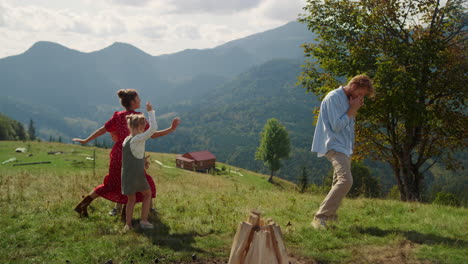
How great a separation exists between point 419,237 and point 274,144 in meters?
65.6

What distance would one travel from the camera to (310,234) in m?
6.01

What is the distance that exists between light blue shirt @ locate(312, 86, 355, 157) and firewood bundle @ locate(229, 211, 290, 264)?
10.4ft

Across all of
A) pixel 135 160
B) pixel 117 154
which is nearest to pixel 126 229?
pixel 135 160

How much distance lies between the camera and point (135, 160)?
19.9 ft

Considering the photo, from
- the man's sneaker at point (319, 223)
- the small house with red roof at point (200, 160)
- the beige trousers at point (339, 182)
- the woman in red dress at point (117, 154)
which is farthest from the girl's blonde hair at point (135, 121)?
the small house with red roof at point (200, 160)

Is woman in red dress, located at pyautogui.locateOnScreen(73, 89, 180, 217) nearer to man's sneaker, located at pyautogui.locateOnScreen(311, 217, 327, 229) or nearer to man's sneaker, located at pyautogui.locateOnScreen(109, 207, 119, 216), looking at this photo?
man's sneaker, located at pyautogui.locateOnScreen(109, 207, 119, 216)

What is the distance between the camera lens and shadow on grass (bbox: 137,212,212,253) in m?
5.38

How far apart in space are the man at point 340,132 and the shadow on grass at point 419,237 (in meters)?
0.79

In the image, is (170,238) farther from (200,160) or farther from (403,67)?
(200,160)

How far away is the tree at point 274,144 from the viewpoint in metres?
70.4

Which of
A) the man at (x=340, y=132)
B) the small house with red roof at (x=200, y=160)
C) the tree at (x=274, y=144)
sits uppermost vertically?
the man at (x=340, y=132)

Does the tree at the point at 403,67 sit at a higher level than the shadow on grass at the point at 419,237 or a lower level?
higher

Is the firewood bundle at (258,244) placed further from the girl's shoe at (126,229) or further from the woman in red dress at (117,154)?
the woman in red dress at (117,154)

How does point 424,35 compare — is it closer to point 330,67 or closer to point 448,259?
point 330,67
